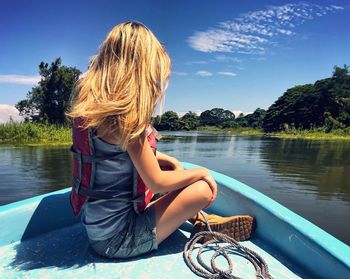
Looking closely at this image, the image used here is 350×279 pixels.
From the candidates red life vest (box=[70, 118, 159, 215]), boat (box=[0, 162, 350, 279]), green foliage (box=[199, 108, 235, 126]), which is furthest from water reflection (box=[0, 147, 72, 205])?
green foliage (box=[199, 108, 235, 126])

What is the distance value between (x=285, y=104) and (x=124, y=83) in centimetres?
6485

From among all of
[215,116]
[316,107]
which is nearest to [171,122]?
[316,107]

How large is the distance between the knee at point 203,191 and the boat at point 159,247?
327mm

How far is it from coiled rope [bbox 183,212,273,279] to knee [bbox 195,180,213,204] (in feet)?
0.87

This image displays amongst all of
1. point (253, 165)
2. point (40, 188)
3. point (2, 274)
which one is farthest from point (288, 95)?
point (2, 274)

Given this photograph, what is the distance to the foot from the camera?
1.82 m

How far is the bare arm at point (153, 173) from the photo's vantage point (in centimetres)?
137

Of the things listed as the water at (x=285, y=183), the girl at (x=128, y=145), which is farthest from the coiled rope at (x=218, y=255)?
the water at (x=285, y=183)

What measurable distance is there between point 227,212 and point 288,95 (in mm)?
65908

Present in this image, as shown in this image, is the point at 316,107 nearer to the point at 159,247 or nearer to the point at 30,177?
the point at 30,177

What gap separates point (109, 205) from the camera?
1.49m

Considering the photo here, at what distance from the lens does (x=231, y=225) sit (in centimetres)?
185

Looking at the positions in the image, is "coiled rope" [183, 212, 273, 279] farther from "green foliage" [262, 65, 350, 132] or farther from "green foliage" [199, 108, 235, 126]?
"green foliage" [199, 108, 235, 126]

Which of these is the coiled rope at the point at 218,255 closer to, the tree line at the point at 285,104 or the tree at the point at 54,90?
the tree line at the point at 285,104
